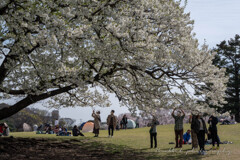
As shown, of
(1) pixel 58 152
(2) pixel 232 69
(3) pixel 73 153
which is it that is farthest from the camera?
(2) pixel 232 69

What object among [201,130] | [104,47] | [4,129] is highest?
[104,47]

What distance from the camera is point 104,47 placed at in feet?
37.2

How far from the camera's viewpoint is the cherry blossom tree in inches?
433

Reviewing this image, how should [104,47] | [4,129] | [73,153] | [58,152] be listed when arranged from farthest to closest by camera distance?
[4,129], [58,152], [73,153], [104,47]

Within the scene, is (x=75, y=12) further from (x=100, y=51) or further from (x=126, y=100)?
(x=126, y=100)

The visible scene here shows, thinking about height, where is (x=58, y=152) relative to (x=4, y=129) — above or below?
below

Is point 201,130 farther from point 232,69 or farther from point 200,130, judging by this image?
point 232,69

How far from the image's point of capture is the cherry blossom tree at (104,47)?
1099cm

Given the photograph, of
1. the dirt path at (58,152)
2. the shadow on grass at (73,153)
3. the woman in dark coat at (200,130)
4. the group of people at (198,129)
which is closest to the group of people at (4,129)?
the dirt path at (58,152)

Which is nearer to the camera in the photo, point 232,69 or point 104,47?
point 104,47

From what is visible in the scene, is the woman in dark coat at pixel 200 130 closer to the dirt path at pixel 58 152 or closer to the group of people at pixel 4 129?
the dirt path at pixel 58 152

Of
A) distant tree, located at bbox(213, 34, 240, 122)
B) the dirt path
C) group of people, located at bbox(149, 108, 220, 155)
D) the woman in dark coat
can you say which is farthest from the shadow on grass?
distant tree, located at bbox(213, 34, 240, 122)

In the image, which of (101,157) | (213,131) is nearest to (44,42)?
(101,157)

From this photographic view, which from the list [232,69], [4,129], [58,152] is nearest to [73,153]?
[58,152]
